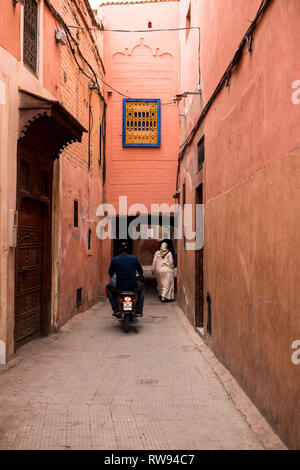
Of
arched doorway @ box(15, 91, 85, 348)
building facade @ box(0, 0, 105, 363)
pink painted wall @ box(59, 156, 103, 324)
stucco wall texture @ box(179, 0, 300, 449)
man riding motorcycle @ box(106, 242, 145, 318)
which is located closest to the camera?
stucco wall texture @ box(179, 0, 300, 449)

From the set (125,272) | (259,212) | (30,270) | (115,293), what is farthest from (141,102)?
(259,212)

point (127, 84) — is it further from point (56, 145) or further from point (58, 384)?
point (58, 384)

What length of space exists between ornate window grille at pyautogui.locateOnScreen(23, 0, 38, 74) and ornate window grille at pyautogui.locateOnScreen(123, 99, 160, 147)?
774 centimetres

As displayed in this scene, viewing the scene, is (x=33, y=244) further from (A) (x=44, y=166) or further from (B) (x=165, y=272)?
(B) (x=165, y=272)

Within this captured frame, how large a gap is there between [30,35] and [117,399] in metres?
5.55

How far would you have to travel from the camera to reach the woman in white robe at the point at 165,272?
15.0m

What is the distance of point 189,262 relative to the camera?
A: 36.6ft

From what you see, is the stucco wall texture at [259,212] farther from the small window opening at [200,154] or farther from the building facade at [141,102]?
the building facade at [141,102]

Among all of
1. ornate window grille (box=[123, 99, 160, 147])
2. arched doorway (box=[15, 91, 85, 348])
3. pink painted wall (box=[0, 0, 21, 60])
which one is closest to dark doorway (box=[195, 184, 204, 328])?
arched doorway (box=[15, 91, 85, 348])

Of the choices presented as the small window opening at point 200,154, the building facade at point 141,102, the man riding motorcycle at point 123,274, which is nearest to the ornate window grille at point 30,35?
the small window opening at point 200,154

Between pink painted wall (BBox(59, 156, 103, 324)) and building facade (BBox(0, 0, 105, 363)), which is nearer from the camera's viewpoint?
building facade (BBox(0, 0, 105, 363))

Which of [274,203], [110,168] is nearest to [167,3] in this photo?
[110,168]

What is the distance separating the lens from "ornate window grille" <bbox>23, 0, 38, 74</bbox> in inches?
280

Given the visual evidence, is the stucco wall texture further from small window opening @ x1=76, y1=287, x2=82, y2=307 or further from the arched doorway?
small window opening @ x1=76, y1=287, x2=82, y2=307
